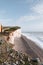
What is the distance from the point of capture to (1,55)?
1074cm

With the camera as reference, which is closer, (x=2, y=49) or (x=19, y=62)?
(x=19, y=62)

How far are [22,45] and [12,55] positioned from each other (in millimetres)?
2564

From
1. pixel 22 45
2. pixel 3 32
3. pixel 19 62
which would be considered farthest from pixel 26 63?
pixel 3 32

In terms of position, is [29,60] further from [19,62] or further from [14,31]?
[14,31]

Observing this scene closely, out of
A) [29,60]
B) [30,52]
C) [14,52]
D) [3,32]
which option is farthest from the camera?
[3,32]

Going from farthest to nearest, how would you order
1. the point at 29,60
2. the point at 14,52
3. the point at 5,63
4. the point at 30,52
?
the point at 30,52, the point at 14,52, the point at 29,60, the point at 5,63

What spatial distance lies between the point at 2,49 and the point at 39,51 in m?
2.07

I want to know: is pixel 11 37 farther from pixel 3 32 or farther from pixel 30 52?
pixel 30 52

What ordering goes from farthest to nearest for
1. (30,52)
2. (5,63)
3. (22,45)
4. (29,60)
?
(22,45) → (30,52) → (29,60) → (5,63)

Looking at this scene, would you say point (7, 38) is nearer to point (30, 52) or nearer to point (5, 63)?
point (30, 52)

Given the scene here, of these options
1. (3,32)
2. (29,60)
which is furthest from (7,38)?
(29,60)

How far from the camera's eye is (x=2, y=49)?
1140 centimetres

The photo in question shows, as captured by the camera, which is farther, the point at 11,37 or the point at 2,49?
the point at 11,37

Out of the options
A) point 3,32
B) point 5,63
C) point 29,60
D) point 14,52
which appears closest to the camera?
point 5,63
